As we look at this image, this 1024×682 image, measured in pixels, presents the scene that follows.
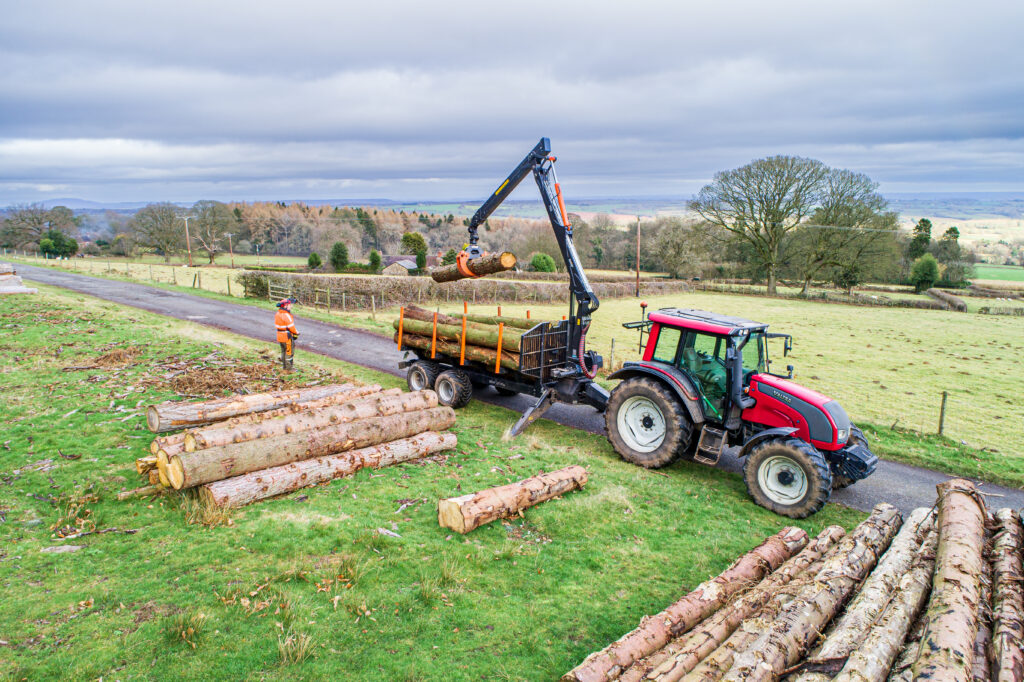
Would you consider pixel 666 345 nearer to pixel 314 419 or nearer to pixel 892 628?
pixel 892 628

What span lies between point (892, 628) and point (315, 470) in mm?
6578

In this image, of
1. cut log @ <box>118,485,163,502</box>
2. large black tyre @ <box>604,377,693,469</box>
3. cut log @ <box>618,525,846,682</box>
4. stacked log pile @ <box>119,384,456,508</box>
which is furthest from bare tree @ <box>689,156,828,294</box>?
cut log @ <box>118,485,163,502</box>

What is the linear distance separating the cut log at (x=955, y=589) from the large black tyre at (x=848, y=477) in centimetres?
173

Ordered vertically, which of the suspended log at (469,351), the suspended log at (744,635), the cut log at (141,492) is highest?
the suspended log at (469,351)

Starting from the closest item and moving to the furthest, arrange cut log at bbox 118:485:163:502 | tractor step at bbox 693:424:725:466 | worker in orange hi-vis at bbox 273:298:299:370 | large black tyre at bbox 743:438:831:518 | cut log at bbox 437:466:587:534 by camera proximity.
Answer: cut log at bbox 437:466:587:534 → cut log at bbox 118:485:163:502 → large black tyre at bbox 743:438:831:518 → tractor step at bbox 693:424:725:466 → worker in orange hi-vis at bbox 273:298:299:370

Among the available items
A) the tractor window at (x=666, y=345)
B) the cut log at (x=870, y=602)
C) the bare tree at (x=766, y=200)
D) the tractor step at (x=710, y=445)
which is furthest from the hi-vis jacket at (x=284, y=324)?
the bare tree at (x=766, y=200)

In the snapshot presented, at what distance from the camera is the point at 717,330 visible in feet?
27.7

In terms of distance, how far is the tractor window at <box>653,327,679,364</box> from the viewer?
9.02 meters

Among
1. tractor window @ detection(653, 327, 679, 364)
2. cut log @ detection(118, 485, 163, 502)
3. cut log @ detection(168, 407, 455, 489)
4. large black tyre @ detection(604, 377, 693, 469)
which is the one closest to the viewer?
cut log @ detection(168, 407, 455, 489)

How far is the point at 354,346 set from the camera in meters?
18.3

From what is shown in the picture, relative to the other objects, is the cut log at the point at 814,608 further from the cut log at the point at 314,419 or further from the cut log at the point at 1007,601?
the cut log at the point at 314,419

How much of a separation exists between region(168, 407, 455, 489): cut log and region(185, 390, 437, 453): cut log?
12 cm

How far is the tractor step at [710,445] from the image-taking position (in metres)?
8.45

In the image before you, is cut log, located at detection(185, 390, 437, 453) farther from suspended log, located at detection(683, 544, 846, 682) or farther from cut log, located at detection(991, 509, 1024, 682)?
cut log, located at detection(991, 509, 1024, 682)
